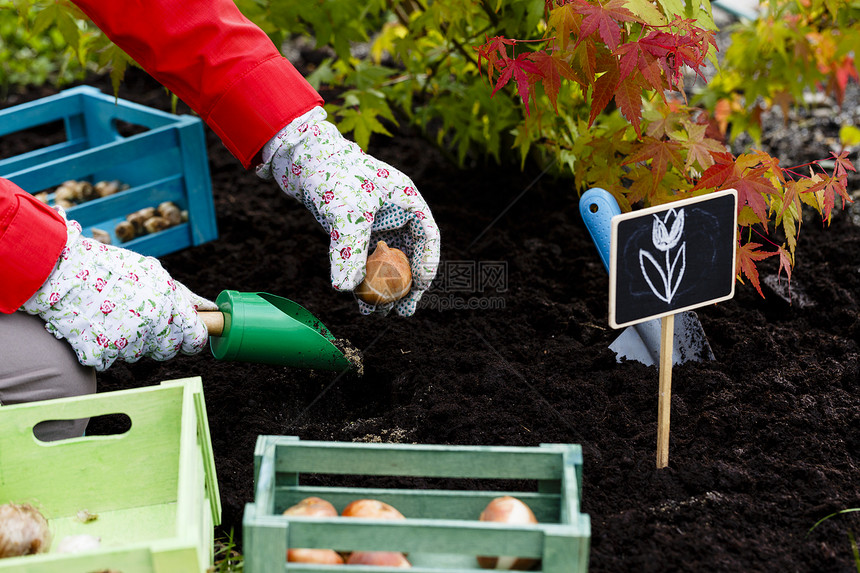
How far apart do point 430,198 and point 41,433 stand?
5.57ft

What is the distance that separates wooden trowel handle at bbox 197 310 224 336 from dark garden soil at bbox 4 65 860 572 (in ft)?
0.63

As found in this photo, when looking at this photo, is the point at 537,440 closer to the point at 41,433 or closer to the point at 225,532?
the point at 225,532

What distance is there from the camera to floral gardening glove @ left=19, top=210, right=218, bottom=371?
59.5 inches

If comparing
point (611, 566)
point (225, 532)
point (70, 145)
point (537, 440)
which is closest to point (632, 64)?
point (537, 440)

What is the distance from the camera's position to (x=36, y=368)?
1476 millimetres

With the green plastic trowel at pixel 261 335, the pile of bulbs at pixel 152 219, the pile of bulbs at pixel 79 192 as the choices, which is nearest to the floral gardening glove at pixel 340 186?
the green plastic trowel at pixel 261 335

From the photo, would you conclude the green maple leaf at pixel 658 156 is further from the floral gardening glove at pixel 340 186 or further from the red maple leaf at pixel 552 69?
the floral gardening glove at pixel 340 186

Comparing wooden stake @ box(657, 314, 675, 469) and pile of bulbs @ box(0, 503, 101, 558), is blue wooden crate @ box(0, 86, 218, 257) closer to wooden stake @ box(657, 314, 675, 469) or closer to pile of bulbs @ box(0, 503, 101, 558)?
pile of bulbs @ box(0, 503, 101, 558)

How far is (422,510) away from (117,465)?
1.73 ft

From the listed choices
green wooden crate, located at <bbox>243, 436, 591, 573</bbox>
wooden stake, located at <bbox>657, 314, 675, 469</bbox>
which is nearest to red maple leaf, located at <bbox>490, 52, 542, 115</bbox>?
wooden stake, located at <bbox>657, 314, 675, 469</bbox>

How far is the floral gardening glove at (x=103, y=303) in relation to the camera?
1.51m

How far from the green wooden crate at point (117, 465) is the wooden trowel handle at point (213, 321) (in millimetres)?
439

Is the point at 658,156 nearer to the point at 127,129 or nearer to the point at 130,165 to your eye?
the point at 130,165

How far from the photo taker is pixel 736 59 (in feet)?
9.43
